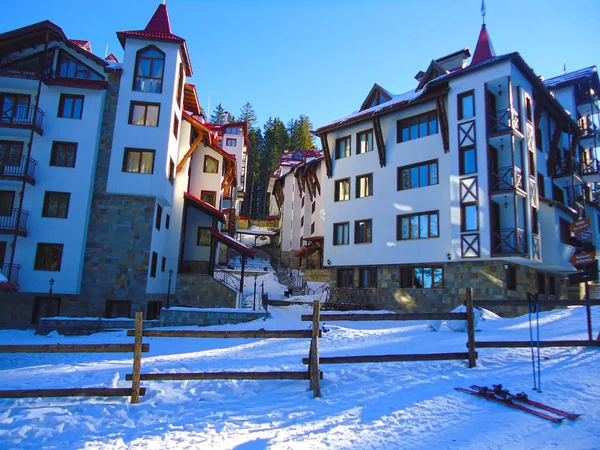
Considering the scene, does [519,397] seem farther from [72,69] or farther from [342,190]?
[72,69]

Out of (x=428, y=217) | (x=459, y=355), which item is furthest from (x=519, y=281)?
(x=459, y=355)

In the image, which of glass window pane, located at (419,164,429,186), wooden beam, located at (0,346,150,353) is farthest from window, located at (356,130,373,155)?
wooden beam, located at (0,346,150,353)

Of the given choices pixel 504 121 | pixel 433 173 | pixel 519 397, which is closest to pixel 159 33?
pixel 433 173

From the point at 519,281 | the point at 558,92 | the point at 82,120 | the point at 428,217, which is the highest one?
the point at 558,92

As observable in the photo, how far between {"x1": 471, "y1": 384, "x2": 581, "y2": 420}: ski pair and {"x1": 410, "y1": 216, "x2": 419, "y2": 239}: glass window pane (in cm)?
1949

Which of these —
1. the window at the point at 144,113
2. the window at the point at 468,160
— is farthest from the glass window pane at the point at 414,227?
the window at the point at 144,113

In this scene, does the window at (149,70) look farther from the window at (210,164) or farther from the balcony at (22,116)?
the window at (210,164)

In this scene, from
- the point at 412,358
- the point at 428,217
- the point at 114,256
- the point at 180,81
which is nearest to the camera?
the point at 412,358

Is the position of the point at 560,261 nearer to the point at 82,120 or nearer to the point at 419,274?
the point at 419,274

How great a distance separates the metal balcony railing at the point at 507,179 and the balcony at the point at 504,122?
211cm

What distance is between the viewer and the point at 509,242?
2275 cm

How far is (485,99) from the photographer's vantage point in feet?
79.8

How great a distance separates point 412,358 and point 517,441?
117 inches

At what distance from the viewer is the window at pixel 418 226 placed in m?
25.8
